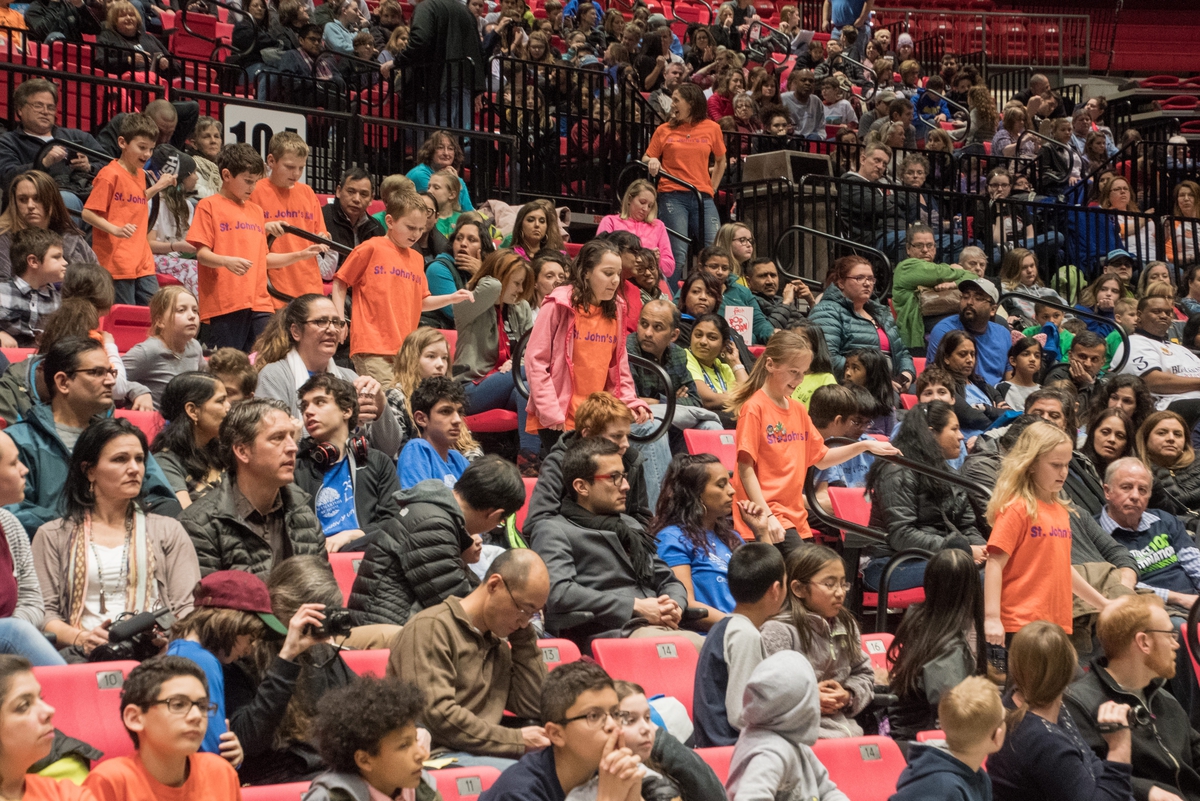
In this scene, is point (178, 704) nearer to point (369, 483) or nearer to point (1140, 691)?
point (369, 483)

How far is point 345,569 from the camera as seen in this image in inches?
214

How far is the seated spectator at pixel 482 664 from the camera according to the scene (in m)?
4.43

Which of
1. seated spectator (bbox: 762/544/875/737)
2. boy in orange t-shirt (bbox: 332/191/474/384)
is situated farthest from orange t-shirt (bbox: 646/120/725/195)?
seated spectator (bbox: 762/544/875/737)

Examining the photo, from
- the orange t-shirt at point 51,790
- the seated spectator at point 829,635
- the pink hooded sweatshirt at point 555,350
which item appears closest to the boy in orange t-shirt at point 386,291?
the pink hooded sweatshirt at point 555,350

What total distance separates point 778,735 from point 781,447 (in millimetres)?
2733

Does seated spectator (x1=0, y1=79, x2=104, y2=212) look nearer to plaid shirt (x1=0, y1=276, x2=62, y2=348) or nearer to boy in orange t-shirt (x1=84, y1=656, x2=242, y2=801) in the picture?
plaid shirt (x1=0, y1=276, x2=62, y2=348)

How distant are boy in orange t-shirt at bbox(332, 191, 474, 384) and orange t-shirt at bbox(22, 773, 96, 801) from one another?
433 cm

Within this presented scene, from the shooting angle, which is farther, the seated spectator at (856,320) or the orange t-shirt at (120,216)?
the seated spectator at (856,320)

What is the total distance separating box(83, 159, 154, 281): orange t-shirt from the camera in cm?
823

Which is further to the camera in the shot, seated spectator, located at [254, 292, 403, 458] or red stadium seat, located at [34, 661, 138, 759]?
seated spectator, located at [254, 292, 403, 458]

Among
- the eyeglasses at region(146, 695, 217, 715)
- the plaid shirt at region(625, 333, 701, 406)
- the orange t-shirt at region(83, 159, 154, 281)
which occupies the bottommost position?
the eyeglasses at region(146, 695, 217, 715)

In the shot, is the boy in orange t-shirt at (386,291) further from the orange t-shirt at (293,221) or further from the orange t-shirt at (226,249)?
the orange t-shirt at (293,221)

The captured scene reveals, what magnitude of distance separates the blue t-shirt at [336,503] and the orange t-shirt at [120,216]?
9.59 feet

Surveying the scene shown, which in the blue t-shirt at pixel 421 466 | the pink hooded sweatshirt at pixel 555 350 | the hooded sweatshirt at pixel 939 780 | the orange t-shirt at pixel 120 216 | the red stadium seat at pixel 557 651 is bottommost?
the hooded sweatshirt at pixel 939 780
